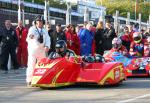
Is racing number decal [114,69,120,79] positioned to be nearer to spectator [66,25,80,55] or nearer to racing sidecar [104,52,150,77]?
racing sidecar [104,52,150,77]

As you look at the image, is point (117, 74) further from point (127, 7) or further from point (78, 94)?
point (127, 7)

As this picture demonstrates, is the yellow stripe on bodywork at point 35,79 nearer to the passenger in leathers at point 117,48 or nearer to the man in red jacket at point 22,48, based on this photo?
the passenger in leathers at point 117,48

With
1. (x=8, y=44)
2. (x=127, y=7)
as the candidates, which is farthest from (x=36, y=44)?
(x=127, y=7)

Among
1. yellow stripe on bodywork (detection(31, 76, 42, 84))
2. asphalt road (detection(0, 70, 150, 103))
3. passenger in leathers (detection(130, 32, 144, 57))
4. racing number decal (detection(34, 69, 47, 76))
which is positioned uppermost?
passenger in leathers (detection(130, 32, 144, 57))

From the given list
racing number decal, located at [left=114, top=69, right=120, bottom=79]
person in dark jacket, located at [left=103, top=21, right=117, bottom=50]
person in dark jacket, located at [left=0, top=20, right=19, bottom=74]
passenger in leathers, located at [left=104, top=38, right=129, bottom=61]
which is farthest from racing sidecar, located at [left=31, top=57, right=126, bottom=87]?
person in dark jacket, located at [left=103, top=21, right=117, bottom=50]

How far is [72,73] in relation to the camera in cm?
1264

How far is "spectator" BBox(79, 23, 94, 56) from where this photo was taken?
59.6ft

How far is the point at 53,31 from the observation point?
18.6m

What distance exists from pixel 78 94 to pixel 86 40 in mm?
6918

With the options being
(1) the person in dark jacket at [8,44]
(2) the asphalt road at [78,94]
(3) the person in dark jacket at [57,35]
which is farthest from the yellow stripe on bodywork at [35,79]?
(3) the person in dark jacket at [57,35]

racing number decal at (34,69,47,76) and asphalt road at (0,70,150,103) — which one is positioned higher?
racing number decal at (34,69,47,76)

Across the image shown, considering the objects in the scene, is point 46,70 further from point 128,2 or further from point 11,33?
point 128,2

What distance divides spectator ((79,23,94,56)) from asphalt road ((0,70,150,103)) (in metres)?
4.65

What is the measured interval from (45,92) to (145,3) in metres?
85.3
